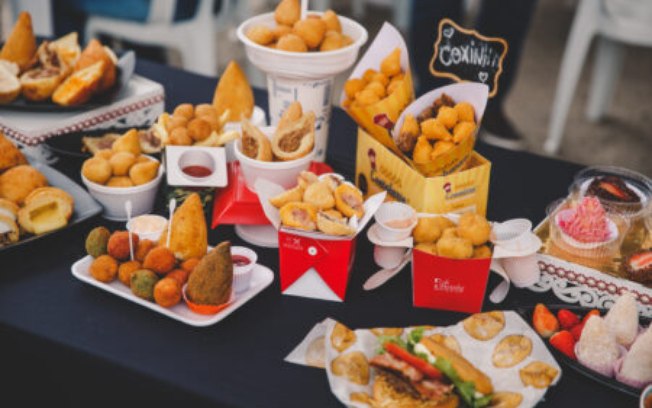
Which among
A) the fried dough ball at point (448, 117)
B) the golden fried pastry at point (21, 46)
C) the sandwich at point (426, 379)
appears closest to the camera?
the sandwich at point (426, 379)

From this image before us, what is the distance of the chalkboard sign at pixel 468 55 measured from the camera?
136 cm

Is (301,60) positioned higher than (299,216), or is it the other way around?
(301,60)

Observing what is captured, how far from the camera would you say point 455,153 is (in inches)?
48.2

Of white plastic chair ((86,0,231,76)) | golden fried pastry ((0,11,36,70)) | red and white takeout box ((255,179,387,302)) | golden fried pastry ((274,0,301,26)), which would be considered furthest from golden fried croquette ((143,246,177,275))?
white plastic chair ((86,0,231,76))

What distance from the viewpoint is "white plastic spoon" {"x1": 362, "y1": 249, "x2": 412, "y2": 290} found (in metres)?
1.20

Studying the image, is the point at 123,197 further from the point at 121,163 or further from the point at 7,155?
the point at 7,155

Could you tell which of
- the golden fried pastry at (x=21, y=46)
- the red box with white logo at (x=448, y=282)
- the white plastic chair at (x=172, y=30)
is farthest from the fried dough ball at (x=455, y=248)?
the white plastic chair at (x=172, y=30)

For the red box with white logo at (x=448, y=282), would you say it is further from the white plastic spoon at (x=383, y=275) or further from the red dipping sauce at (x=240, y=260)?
the red dipping sauce at (x=240, y=260)

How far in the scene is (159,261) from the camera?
1.12 meters

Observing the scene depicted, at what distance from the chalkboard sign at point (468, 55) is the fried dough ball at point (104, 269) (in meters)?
0.78

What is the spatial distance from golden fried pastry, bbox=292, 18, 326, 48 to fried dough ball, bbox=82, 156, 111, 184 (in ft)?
1.56

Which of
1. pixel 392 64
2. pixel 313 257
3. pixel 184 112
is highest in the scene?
pixel 392 64

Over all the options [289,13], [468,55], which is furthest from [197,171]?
[468,55]

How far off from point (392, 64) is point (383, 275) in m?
0.46
